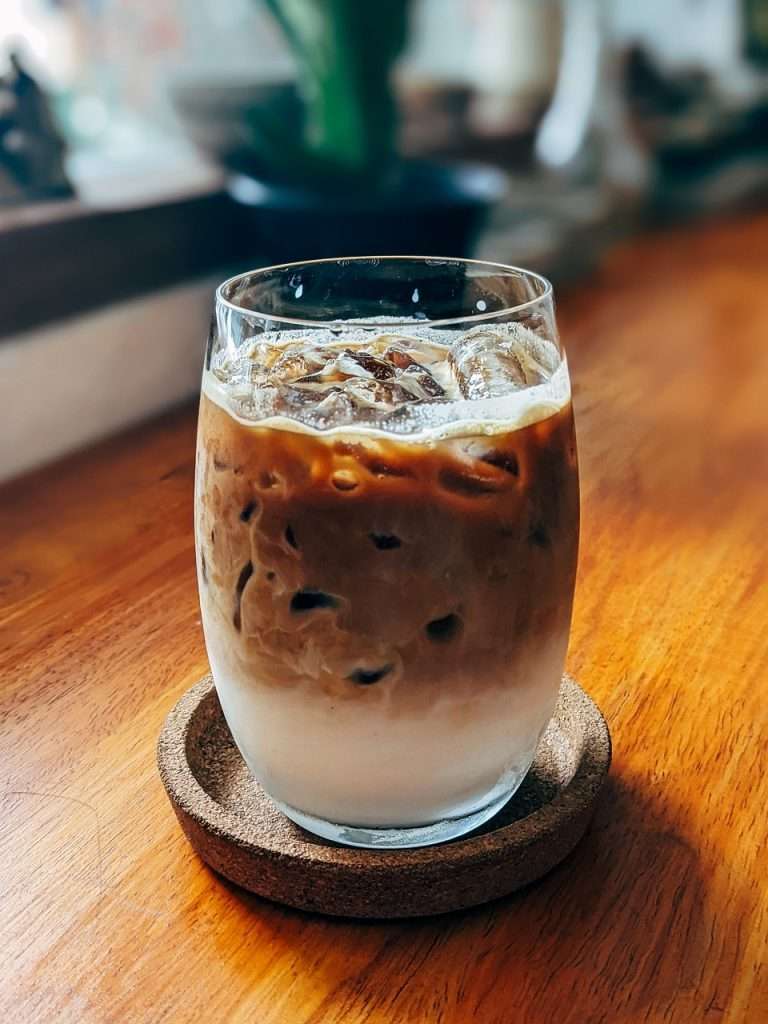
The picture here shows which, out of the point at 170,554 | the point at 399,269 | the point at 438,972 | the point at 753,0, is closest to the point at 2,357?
the point at 170,554

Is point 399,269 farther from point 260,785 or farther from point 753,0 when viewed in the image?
point 753,0

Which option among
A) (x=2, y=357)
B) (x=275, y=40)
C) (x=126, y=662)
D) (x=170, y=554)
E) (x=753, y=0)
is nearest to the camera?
(x=126, y=662)

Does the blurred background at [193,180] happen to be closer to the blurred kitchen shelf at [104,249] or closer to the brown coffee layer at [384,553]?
the blurred kitchen shelf at [104,249]

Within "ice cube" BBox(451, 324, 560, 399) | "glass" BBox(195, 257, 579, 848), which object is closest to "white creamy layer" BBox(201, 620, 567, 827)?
"glass" BBox(195, 257, 579, 848)

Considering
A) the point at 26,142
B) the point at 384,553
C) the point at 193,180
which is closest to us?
the point at 384,553

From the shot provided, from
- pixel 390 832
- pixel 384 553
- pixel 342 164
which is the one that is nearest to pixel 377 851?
pixel 390 832

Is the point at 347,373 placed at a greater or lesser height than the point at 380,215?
greater

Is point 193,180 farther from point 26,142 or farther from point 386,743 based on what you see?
point 386,743

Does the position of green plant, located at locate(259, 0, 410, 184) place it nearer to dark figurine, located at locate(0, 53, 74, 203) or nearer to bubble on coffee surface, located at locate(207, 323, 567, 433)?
dark figurine, located at locate(0, 53, 74, 203)

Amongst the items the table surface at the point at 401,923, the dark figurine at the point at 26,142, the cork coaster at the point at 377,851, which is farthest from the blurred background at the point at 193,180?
the cork coaster at the point at 377,851
